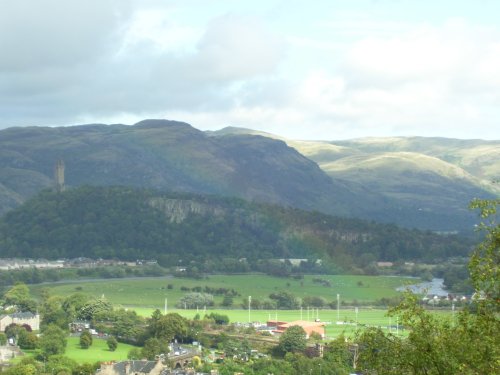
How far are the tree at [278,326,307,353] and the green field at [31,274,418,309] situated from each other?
127 ft

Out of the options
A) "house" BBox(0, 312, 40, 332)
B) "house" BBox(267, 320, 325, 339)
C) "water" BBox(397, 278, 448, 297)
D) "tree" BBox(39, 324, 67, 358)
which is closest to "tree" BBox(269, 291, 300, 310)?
"water" BBox(397, 278, 448, 297)

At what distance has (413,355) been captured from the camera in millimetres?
27297

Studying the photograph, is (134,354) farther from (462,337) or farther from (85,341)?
(462,337)

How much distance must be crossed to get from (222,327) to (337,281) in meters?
63.4

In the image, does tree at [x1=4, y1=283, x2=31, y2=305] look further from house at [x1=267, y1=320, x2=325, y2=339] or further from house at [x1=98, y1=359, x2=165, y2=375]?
house at [x1=98, y1=359, x2=165, y2=375]

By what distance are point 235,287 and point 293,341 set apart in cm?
6467

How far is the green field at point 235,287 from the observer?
144m

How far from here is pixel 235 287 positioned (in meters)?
158

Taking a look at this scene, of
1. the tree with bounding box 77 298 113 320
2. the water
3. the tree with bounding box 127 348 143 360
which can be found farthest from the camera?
the water

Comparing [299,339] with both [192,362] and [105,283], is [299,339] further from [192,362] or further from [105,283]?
[105,283]

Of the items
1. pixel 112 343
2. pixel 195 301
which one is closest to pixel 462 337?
pixel 112 343

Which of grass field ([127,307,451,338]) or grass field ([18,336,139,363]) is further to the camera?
grass field ([127,307,451,338])


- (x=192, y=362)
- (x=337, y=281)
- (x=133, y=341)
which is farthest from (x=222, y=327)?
(x=337, y=281)

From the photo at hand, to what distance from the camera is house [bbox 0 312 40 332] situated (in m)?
108
